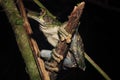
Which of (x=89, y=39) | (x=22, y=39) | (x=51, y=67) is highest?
(x=22, y=39)

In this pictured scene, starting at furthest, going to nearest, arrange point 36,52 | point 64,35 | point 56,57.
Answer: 1. point 36,52
2. point 56,57
3. point 64,35

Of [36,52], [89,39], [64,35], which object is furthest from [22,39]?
[89,39]

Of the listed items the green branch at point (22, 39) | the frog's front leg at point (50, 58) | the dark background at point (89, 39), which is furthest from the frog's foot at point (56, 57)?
the dark background at point (89, 39)

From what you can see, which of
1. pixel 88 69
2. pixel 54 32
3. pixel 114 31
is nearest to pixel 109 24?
pixel 114 31

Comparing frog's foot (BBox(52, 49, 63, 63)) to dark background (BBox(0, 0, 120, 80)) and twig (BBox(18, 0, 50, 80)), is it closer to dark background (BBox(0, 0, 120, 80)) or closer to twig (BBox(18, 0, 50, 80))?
twig (BBox(18, 0, 50, 80))

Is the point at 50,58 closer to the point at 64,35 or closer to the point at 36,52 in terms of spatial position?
the point at 36,52

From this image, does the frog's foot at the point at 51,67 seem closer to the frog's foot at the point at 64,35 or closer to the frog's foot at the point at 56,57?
the frog's foot at the point at 56,57
